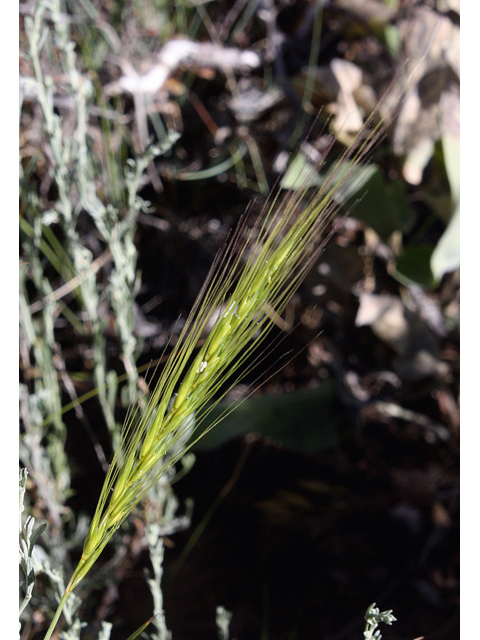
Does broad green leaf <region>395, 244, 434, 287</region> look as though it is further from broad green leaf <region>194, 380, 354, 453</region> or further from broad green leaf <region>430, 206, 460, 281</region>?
broad green leaf <region>194, 380, 354, 453</region>

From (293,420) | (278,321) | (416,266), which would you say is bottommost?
(293,420)

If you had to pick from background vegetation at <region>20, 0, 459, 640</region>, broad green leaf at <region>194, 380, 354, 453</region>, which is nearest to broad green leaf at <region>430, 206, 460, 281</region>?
background vegetation at <region>20, 0, 459, 640</region>

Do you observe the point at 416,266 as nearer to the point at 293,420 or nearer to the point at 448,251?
the point at 448,251

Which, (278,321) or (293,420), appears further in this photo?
(278,321)

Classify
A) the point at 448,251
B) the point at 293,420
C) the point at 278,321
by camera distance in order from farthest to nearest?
1. the point at 278,321
2. the point at 293,420
3. the point at 448,251

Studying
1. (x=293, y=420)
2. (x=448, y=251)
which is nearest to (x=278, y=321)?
(x=293, y=420)

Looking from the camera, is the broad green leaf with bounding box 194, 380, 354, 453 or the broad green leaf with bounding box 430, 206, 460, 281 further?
the broad green leaf with bounding box 194, 380, 354, 453

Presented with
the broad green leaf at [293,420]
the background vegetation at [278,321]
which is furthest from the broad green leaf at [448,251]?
the broad green leaf at [293,420]

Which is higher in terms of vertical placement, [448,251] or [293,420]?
[448,251]
